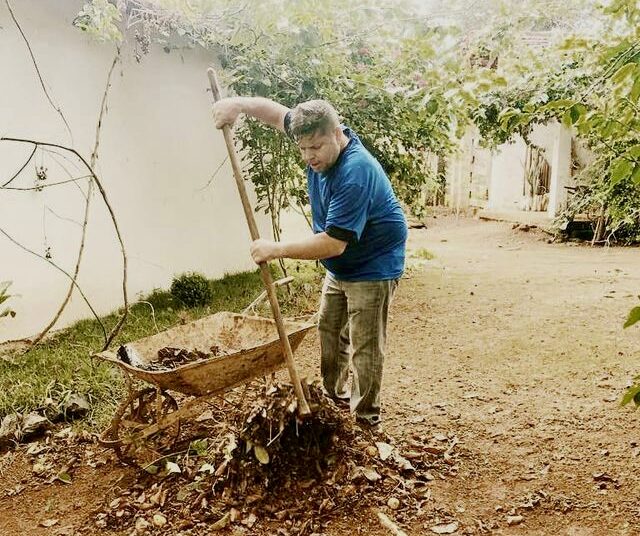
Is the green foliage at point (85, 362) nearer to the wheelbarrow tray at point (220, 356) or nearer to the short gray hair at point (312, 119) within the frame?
the wheelbarrow tray at point (220, 356)

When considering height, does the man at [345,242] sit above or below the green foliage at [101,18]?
below

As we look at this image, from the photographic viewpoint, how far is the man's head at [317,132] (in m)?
2.83

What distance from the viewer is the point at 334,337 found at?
3719 millimetres

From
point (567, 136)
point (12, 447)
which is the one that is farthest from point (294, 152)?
point (567, 136)

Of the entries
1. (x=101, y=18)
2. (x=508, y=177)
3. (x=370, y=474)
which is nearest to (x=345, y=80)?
(x=101, y=18)

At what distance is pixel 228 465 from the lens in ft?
9.84

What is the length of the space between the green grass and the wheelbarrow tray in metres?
0.55

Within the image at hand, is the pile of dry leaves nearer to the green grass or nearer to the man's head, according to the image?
the green grass

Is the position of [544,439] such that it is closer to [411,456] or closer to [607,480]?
[607,480]

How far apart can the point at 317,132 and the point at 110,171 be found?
13.9 ft

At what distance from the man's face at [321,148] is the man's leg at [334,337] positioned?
→ 0.81m

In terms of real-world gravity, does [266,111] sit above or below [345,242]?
above

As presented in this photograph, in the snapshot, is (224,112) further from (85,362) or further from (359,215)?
(85,362)

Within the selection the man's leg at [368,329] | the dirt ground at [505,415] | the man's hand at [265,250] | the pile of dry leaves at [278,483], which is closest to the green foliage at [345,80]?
the dirt ground at [505,415]
